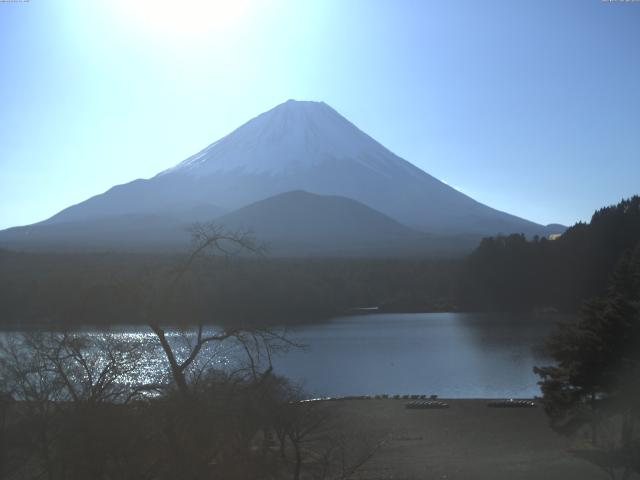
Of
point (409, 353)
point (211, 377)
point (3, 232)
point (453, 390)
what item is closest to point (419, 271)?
point (409, 353)

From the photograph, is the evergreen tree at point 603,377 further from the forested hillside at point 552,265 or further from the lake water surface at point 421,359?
Result: the forested hillside at point 552,265

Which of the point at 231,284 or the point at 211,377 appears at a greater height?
the point at 231,284

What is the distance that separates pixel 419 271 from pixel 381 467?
42515 millimetres

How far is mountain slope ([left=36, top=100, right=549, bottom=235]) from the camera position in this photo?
86562 millimetres

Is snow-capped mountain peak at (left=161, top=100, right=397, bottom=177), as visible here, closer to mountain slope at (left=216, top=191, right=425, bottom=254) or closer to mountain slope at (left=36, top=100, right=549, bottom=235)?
mountain slope at (left=36, top=100, right=549, bottom=235)

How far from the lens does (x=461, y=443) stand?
462 inches

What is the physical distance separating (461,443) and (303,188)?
83.3m

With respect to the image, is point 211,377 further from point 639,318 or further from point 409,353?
point 409,353

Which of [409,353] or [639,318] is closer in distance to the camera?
[639,318]

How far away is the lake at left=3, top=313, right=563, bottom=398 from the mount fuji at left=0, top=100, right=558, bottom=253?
39414mm

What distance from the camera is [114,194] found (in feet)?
296

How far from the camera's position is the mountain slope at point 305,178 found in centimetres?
8656

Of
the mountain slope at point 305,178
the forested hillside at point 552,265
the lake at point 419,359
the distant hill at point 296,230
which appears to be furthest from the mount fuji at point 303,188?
the lake at point 419,359

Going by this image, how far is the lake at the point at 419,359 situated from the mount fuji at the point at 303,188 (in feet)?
129
